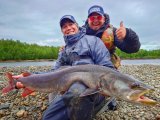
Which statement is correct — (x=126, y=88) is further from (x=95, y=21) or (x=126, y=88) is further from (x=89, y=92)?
(x=95, y=21)

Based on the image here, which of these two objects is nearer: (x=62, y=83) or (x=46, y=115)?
(x=62, y=83)

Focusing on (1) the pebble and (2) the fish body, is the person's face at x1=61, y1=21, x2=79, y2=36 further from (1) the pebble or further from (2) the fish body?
(1) the pebble

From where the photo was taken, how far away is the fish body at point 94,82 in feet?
12.5

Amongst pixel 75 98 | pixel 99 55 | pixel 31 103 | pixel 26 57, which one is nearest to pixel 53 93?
pixel 75 98

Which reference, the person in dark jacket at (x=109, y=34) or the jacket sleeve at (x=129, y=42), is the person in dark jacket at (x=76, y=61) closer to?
the person in dark jacket at (x=109, y=34)

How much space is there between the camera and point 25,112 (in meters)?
6.06

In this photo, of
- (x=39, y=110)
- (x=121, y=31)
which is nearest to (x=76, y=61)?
(x=121, y=31)

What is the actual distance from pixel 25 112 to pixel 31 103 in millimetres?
673

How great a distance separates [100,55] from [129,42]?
27.9 inches

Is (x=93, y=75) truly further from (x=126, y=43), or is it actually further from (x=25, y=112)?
(x=25, y=112)

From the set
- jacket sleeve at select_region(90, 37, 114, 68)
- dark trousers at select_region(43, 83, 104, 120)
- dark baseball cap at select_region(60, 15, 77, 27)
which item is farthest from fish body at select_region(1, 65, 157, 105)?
dark baseball cap at select_region(60, 15, 77, 27)

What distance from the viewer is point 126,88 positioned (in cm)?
389

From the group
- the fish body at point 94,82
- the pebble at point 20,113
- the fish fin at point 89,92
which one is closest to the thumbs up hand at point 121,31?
the fish body at point 94,82

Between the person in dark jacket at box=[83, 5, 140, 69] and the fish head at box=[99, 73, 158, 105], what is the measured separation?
4.33 ft
